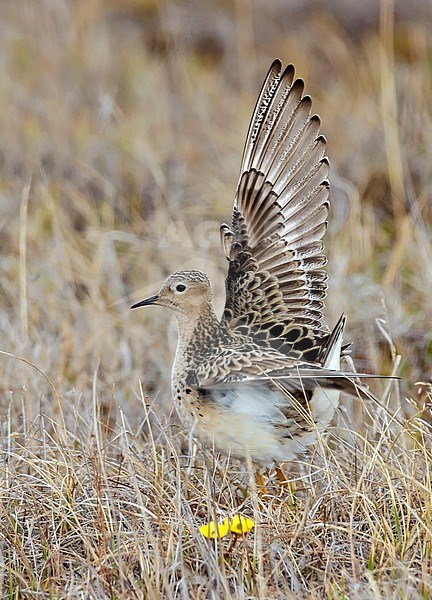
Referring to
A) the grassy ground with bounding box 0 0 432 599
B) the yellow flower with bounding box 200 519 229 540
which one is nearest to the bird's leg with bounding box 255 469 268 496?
the grassy ground with bounding box 0 0 432 599

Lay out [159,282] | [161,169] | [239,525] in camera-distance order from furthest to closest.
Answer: [161,169] → [159,282] → [239,525]

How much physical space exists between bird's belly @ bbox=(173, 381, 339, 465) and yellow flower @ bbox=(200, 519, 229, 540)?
48cm

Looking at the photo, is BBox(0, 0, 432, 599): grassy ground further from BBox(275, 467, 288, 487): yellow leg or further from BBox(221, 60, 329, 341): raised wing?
BBox(221, 60, 329, 341): raised wing

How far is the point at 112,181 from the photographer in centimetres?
761

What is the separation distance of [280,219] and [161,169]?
353 cm

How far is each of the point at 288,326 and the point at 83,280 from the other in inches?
89.7

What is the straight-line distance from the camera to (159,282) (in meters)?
6.14

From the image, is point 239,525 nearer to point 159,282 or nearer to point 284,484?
point 284,484

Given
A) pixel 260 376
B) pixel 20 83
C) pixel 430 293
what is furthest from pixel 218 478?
pixel 20 83

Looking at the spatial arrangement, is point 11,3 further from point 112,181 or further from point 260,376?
point 260,376

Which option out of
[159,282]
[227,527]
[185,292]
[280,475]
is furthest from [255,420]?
[159,282]

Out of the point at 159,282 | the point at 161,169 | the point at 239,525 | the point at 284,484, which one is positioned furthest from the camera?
the point at 161,169

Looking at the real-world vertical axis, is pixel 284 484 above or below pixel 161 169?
below

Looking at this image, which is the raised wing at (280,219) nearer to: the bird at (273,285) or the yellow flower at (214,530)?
the bird at (273,285)
